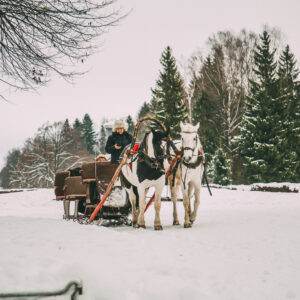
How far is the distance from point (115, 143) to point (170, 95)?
25.9 metres

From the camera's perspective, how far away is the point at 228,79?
31469mm

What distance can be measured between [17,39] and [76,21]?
1.35 m

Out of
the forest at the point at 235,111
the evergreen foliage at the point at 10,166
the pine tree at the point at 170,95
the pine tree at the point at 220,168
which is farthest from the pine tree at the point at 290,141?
the evergreen foliage at the point at 10,166

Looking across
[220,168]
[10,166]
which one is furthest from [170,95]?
[10,166]

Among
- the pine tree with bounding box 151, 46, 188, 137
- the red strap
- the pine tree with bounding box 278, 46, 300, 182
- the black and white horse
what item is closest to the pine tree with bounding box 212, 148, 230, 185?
the pine tree with bounding box 278, 46, 300, 182

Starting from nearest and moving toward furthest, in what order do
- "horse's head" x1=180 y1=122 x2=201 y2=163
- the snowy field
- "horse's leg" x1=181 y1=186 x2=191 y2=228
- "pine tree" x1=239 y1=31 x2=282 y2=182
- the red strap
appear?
the snowy field < "horse's head" x1=180 y1=122 x2=201 y2=163 < "horse's leg" x1=181 y1=186 x2=191 y2=228 < the red strap < "pine tree" x1=239 y1=31 x2=282 y2=182

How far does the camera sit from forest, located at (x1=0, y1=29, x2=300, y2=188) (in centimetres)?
2559

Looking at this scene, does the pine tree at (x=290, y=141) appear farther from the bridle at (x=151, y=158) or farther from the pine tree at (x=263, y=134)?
the bridle at (x=151, y=158)

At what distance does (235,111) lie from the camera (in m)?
34.7

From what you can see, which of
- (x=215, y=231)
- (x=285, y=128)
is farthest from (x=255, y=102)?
(x=215, y=231)

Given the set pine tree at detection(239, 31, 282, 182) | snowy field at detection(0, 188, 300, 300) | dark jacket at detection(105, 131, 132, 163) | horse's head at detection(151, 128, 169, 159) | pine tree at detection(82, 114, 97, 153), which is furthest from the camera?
pine tree at detection(82, 114, 97, 153)

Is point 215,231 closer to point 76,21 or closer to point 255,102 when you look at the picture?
point 76,21

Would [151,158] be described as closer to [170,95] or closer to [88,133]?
[170,95]

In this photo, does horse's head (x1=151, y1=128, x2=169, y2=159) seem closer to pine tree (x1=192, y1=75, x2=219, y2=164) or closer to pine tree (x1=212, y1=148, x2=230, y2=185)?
pine tree (x1=212, y1=148, x2=230, y2=185)
